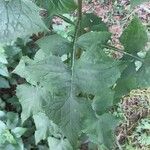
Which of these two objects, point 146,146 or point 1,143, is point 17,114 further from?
point 146,146

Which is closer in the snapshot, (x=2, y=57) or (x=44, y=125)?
(x=44, y=125)

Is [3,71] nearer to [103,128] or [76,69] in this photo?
[103,128]

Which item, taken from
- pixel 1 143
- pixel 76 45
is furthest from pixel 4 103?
pixel 76 45

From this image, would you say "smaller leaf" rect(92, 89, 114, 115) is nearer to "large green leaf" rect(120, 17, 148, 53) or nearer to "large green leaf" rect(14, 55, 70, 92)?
"large green leaf" rect(120, 17, 148, 53)

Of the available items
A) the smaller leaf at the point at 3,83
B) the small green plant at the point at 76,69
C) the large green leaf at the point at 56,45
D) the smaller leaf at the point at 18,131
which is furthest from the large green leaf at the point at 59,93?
the smaller leaf at the point at 3,83

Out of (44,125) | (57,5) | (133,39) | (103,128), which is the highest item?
(57,5)

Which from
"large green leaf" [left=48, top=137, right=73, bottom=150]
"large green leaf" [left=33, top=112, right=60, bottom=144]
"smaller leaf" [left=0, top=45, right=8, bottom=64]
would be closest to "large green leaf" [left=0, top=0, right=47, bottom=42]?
"large green leaf" [left=33, top=112, right=60, bottom=144]

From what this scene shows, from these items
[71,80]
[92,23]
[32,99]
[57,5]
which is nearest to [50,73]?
[71,80]
